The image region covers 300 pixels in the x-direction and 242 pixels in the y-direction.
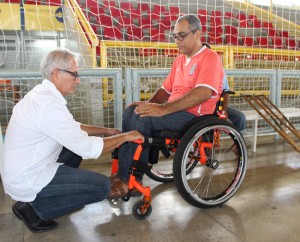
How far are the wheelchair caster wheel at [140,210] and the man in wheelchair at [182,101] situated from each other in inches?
3.8

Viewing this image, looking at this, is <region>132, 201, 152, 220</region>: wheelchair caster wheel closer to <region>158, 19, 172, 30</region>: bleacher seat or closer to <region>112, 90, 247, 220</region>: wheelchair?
<region>112, 90, 247, 220</region>: wheelchair

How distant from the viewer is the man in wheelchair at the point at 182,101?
5.82 ft

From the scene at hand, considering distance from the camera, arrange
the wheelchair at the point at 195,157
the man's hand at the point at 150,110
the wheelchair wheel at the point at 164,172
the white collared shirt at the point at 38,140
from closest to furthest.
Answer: the white collared shirt at the point at 38,140 → the wheelchair at the point at 195,157 → the man's hand at the point at 150,110 → the wheelchair wheel at the point at 164,172

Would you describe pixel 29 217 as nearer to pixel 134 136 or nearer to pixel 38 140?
pixel 38 140

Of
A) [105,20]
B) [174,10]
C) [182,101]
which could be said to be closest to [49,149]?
[182,101]

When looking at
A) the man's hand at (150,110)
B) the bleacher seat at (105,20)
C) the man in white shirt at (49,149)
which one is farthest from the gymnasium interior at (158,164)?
the bleacher seat at (105,20)

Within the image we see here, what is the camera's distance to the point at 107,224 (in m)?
1.72

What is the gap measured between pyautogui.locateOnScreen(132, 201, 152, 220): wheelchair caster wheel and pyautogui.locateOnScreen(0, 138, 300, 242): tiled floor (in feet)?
0.10

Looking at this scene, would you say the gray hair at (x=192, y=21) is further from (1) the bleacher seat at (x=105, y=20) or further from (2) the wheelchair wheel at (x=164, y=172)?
(1) the bleacher seat at (x=105, y=20)

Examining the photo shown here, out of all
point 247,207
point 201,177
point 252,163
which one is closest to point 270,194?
point 247,207

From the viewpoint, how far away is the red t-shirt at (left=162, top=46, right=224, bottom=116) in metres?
1.95

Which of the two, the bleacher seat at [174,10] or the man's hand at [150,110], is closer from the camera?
the man's hand at [150,110]

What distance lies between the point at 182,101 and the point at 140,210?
689mm

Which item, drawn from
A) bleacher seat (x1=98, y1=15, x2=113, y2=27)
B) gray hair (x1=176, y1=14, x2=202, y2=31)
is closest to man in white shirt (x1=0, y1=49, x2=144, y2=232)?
gray hair (x1=176, y1=14, x2=202, y2=31)
